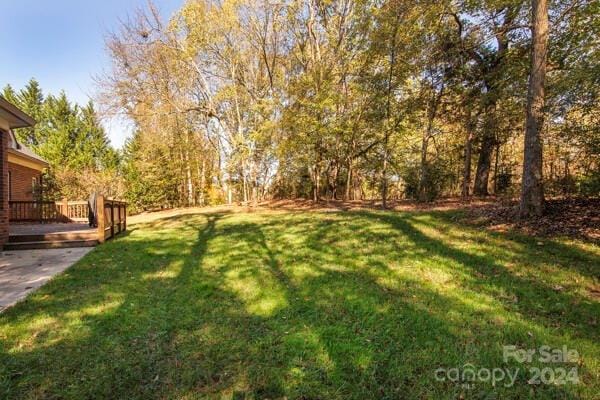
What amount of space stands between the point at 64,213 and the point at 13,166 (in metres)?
3.12

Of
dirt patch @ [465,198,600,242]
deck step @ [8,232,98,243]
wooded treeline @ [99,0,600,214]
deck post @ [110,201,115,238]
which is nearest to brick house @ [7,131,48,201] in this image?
wooded treeline @ [99,0,600,214]

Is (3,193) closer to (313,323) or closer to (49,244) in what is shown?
(49,244)

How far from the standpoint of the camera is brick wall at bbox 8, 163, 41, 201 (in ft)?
45.1

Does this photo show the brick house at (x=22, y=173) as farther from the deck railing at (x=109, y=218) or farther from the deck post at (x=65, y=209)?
the deck railing at (x=109, y=218)

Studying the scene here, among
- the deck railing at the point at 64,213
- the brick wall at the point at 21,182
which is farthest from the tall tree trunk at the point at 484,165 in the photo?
the brick wall at the point at 21,182

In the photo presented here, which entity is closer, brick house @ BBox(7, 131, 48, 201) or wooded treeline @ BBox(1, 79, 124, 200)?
brick house @ BBox(7, 131, 48, 201)

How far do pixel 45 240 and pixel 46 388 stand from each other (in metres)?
6.84

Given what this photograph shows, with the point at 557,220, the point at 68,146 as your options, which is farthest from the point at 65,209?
the point at 557,220

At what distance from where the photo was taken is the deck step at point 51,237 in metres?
7.30

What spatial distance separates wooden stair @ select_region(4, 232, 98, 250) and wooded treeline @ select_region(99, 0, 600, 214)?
8.27m

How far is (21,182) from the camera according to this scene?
14.6 metres

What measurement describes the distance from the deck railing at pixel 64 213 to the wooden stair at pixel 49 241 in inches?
17.8

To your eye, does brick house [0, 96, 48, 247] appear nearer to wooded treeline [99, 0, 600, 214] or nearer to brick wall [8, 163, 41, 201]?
brick wall [8, 163, 41, 201]

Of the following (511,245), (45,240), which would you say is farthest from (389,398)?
(45,240)
